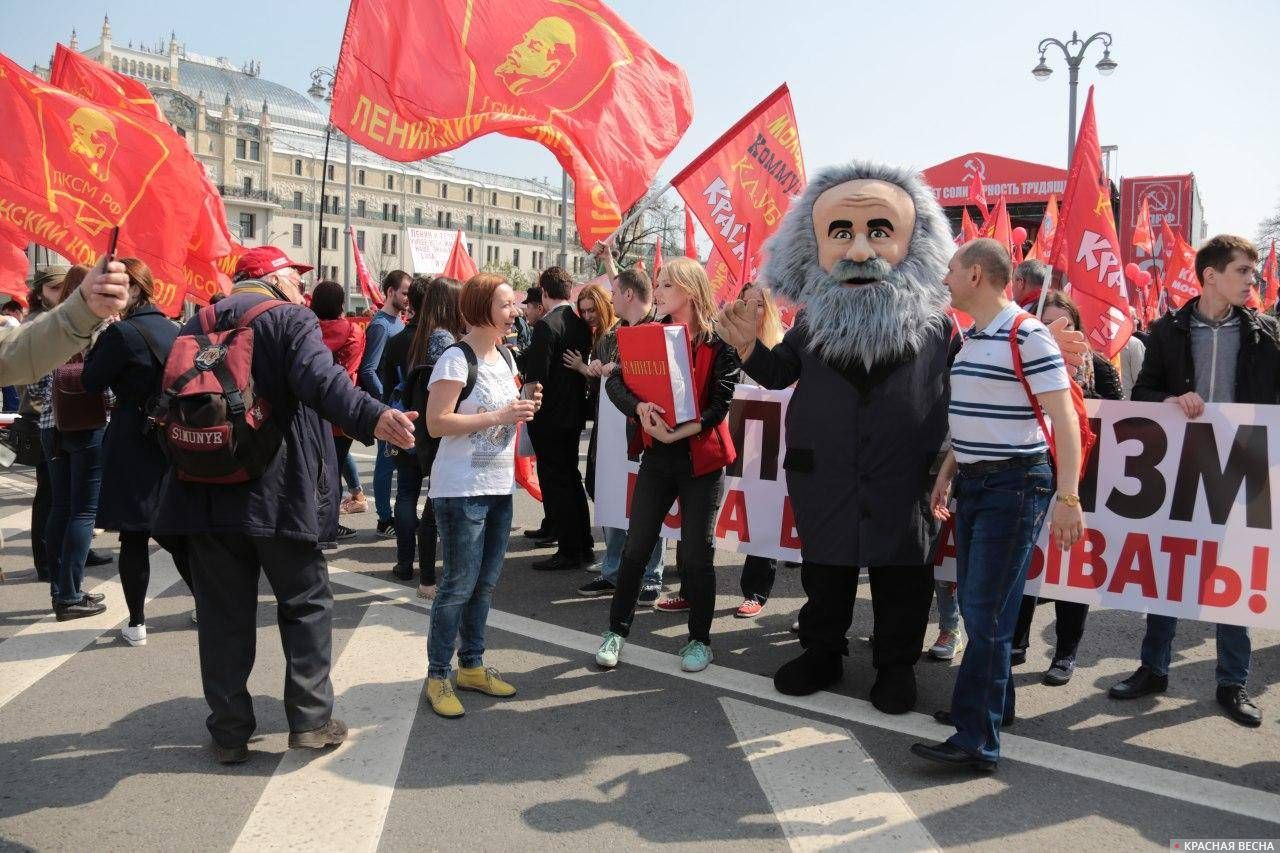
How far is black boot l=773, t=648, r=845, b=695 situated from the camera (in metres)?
4.37

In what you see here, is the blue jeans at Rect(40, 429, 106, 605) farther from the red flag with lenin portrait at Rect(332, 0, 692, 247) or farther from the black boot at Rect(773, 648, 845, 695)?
the black boot at Rect(773, 648, 845, 695)

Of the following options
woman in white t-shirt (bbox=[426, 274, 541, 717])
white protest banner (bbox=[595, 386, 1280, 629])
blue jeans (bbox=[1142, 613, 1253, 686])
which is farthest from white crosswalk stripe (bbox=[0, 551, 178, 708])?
blue jeans (bbox=[1142, 613, 1253, 686])

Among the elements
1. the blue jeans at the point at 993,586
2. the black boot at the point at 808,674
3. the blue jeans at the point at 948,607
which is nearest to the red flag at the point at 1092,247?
the blue jeans at the point at 993,586

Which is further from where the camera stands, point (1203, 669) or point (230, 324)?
point (1203, 669)

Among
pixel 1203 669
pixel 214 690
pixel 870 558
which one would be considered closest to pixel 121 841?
pixel 214 690

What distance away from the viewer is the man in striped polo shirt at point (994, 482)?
3.52m

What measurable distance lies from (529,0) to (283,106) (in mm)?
136106

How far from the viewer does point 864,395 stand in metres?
4.20

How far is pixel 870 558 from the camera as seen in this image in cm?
417

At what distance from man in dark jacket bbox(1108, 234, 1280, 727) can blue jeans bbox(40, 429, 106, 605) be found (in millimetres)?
5569

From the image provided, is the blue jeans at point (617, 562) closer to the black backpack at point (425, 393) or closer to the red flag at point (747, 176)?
the black backpack at point (425, 393)

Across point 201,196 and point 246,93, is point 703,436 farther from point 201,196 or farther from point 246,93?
point 246,93

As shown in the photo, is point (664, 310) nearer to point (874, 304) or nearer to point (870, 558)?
point (874, 304)

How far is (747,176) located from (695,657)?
13.2 ft
